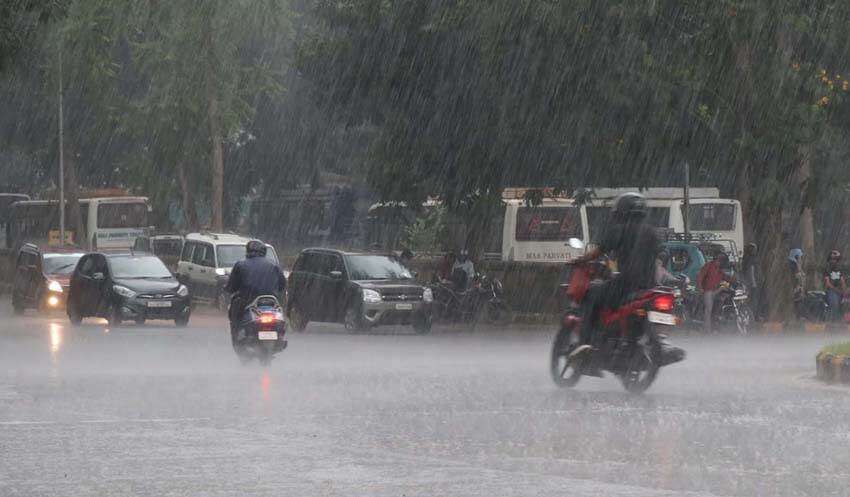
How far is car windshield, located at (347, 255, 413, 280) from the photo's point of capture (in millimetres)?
32594

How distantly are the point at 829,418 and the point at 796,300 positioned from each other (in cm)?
2144

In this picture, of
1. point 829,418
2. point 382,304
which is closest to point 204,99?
point 382,304

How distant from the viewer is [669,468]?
10.9 m

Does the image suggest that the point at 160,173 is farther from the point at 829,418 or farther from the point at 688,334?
the point at 829,418

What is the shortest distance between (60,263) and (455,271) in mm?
10613

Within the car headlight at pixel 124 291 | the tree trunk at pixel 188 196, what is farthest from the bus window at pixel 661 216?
the tree trunk at pixel 188 196

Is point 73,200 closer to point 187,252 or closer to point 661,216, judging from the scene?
point 187,252

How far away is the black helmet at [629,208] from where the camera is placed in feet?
55.5

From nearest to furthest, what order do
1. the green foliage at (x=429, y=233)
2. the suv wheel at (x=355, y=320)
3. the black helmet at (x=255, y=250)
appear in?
the black helmet at (x=255, y=250)
the suv wheel at (x=355, y=320)
the green foliage at (x=429, y=233)

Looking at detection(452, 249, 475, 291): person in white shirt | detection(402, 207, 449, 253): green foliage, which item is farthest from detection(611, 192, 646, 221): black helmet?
detection(402, 207, 449, 253): green foliage

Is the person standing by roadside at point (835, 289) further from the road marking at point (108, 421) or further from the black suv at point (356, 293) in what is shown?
the road marking at point (108, 421)

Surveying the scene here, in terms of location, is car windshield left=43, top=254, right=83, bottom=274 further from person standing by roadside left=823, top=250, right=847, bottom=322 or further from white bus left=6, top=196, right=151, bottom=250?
white bus left=6, top=196, right=151, bottom=250

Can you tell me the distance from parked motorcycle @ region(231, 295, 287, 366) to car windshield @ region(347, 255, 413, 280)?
10105mm

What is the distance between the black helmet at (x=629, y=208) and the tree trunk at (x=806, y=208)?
15.9 metres
